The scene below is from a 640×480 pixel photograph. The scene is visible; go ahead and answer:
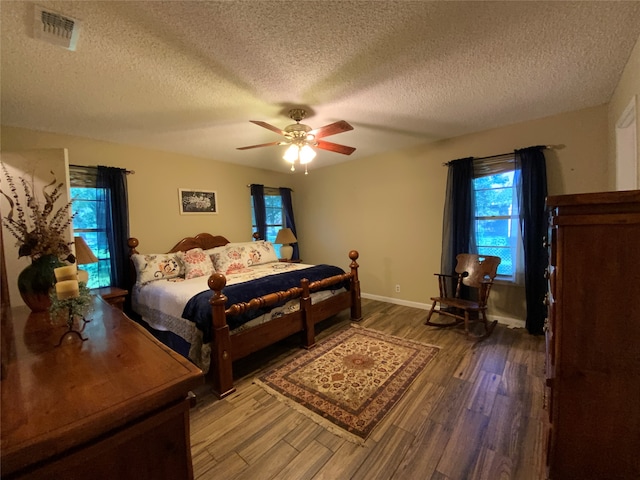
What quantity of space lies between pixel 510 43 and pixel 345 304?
9.10ft

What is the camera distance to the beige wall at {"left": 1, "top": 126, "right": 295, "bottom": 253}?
2.87m

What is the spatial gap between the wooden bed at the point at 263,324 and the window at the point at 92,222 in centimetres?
28

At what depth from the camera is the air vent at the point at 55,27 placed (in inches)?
50.1

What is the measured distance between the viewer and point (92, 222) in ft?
9.99

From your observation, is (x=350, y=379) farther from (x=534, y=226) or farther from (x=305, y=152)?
(x=534, y=226)

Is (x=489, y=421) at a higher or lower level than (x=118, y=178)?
lower

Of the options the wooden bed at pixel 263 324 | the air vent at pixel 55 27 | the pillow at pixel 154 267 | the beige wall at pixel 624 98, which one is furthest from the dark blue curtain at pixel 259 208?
the beige wall at pixel 624 98

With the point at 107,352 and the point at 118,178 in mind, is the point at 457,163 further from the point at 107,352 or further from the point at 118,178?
the point at 118,178

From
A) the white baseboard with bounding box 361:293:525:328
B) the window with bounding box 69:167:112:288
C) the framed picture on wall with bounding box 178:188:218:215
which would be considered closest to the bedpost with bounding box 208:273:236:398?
the window with bounding box 69:167:112:288

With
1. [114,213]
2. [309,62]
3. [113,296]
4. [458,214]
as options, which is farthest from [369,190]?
[113,296]

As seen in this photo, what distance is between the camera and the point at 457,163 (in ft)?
10.7

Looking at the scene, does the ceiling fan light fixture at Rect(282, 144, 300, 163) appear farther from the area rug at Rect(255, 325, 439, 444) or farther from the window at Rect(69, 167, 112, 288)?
the window at Rect(69, 167, 112, 288)

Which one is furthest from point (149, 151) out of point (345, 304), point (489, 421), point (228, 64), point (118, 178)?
point (489, 421)

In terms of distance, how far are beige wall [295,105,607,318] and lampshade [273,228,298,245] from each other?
0.64m
